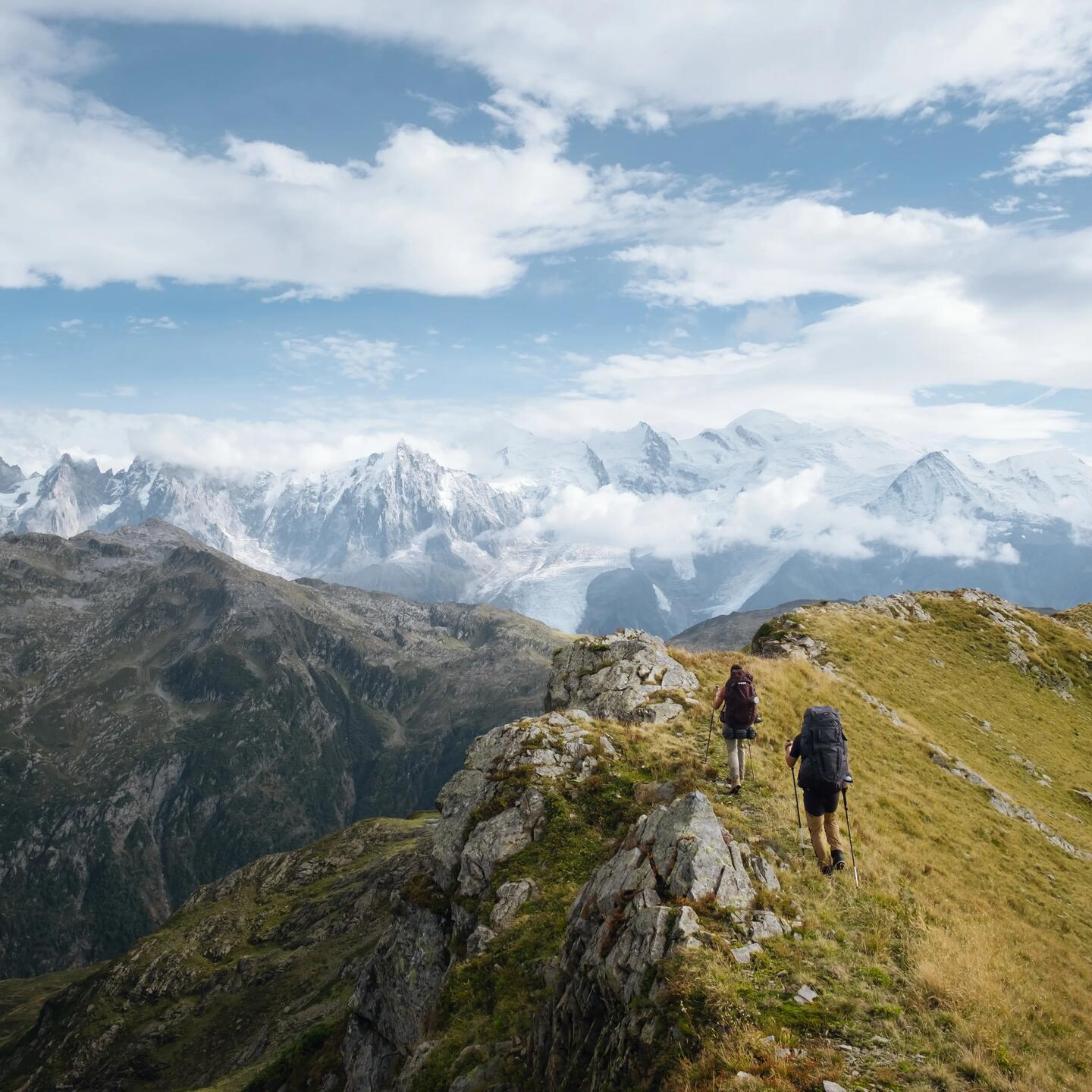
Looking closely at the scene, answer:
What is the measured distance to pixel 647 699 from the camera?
34375mm

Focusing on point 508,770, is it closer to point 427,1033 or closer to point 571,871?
point 571,871

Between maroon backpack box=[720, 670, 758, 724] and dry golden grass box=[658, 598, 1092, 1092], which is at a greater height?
maroon backpack box=[720, 670, 758, 724]

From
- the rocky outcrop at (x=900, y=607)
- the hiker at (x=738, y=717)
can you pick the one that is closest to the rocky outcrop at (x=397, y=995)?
the hiker at (x=738, y=717)

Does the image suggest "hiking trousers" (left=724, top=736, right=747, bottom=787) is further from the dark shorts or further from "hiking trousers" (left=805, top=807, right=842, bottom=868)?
the dark shorts

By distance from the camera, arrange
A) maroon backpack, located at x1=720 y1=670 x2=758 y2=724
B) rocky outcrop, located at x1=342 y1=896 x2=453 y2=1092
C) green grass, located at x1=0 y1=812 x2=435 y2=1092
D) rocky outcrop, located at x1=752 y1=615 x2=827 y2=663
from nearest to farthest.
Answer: maroon backpack, located at x1=720 y1=670 x2=758 y2=724
rocky outcrop, located at x1=342 y1=896 x2=453 y2=1092
rocky outcrop, located at x1=752 y1=615 x2=827 y2=663
green grass, located at x1=0 y1=812 x2=435 y2=1092

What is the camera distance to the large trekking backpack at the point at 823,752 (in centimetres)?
1886

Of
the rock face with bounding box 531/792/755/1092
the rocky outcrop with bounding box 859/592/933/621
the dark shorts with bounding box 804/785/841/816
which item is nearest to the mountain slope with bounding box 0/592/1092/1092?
the rock face with bounding box 531/792/755/1092

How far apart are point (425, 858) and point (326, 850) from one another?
14182 cm

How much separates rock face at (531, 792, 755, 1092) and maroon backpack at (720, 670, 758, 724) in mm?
4460

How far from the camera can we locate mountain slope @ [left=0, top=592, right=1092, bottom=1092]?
→ 13.2 m

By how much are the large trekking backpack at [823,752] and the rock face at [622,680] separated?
13528mm

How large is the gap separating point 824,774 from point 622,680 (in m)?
18.1

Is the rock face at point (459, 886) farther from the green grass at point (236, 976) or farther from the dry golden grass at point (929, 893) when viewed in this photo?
the green grass at point (236, 976)

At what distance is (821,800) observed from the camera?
19.1 meters
